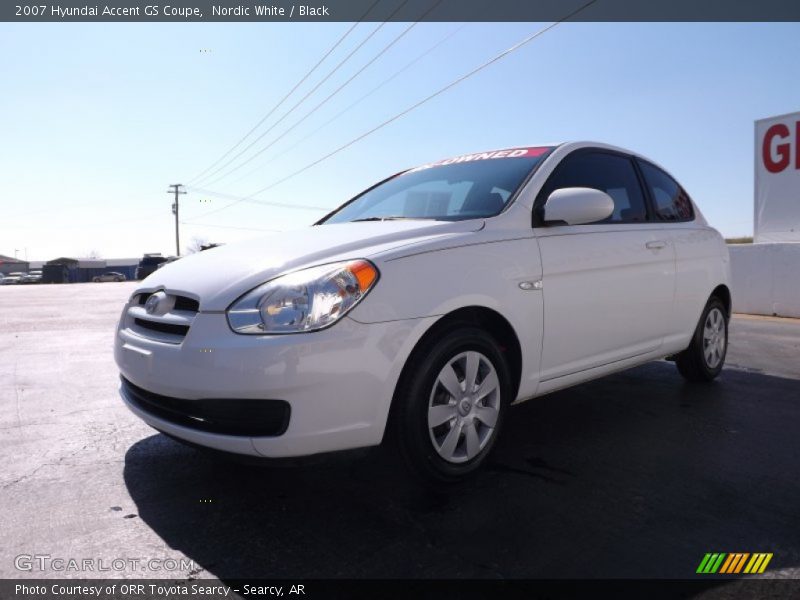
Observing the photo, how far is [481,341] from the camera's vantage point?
2693 mm

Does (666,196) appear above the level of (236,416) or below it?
above

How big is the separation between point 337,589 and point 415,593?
0.25 metres

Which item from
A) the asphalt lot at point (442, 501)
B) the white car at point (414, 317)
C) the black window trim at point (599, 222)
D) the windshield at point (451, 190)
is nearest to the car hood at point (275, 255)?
the white car at point (414, 317)

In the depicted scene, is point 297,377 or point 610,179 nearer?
point 297,377

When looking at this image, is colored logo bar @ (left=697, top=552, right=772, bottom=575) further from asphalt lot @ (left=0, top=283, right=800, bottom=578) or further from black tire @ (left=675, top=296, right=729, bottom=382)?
black tire @ (left=675, top=296, right=729, bottom=382)

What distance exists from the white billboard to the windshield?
10.3 meters

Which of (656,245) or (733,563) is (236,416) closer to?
(733,563)

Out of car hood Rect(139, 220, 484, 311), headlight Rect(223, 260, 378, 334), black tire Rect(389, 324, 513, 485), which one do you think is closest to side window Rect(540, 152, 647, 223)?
car hood Rect(139, 220, 484, 311)

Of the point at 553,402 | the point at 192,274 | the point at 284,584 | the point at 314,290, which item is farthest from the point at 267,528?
the point at 553,402

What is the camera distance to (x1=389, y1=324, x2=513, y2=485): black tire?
246 cm

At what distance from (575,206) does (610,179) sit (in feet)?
3.45

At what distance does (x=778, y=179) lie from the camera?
1141cm

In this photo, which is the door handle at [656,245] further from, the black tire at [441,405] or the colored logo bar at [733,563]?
the colored logo bar at [733,563]

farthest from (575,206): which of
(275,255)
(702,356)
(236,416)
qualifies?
(702,356)
